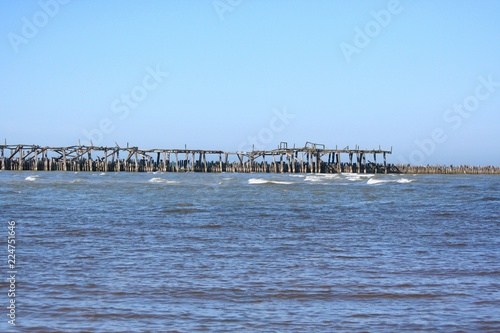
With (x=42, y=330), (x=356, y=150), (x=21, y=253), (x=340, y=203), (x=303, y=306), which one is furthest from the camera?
(x=356, y=150)

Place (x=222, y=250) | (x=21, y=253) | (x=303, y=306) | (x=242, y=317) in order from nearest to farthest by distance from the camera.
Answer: (x=242, y=317) < (x=303, y=306) < (x=21, y=253) < (x=222, y=250)

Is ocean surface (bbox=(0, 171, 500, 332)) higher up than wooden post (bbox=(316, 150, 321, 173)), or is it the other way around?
wooden post (bbox=(316, 150, 321, 173))

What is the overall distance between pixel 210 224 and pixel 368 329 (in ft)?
26.8

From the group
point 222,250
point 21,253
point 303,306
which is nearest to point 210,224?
point 222,250

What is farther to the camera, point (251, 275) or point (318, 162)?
point (318, 162)

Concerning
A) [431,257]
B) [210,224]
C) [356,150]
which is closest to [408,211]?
[210,224]

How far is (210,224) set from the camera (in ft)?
43.7

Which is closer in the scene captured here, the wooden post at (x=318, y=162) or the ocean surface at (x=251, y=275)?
the ocean surface at (x=251, y=275)

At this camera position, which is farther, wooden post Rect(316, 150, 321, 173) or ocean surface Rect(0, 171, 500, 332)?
wooden post Rect(316, 150, 321, 173)

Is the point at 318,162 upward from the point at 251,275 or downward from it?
upward

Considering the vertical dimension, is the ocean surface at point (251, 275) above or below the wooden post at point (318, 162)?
below

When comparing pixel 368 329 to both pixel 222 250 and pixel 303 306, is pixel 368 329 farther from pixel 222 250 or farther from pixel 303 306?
pixel 222 250

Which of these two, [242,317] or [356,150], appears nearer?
[242,317]

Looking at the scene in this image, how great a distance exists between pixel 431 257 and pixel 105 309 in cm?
505
